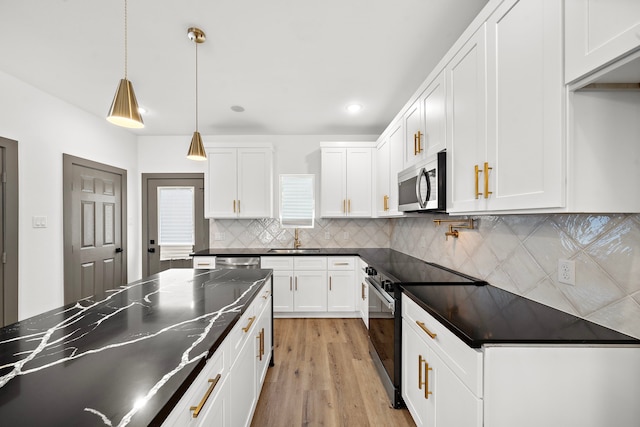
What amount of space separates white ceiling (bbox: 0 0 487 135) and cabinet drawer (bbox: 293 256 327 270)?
5.92ft

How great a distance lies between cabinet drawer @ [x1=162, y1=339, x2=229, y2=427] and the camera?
71 cm

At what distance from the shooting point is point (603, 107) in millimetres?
907

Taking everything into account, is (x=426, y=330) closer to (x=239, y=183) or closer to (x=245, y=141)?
(x=239, y=183)

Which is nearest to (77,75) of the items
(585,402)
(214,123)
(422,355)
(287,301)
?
(214,123)

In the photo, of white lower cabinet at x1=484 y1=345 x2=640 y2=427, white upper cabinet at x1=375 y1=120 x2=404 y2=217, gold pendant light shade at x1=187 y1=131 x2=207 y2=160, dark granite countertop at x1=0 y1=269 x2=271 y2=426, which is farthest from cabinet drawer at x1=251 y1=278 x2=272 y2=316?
white upper cabinet at x1=375 y1=120 x2=404 y2=217

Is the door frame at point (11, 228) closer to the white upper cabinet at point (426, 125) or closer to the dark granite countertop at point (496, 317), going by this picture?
the dark granite countertop at point (496, 317)

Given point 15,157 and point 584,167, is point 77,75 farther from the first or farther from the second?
point 584,167

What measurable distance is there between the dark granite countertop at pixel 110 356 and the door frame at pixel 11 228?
1854 millimetres

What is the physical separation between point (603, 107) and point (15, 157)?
13.5 feet

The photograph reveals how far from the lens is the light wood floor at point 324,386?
1.79 m

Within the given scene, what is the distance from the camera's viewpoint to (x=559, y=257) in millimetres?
1304

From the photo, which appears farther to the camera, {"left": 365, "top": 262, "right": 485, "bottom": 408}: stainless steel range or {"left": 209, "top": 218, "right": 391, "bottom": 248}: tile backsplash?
{"left": 209, "top": 218, "right": 391, "bottom": 248}: tile backsplash

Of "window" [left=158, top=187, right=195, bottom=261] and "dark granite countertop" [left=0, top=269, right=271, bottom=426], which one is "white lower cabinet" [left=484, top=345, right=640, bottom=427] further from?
"window" [left=158, top=187, right=195, bottom=261]

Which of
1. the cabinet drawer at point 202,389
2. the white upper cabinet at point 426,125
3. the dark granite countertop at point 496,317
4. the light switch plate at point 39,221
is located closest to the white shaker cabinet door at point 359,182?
the white upper cabinet at point 426,125
